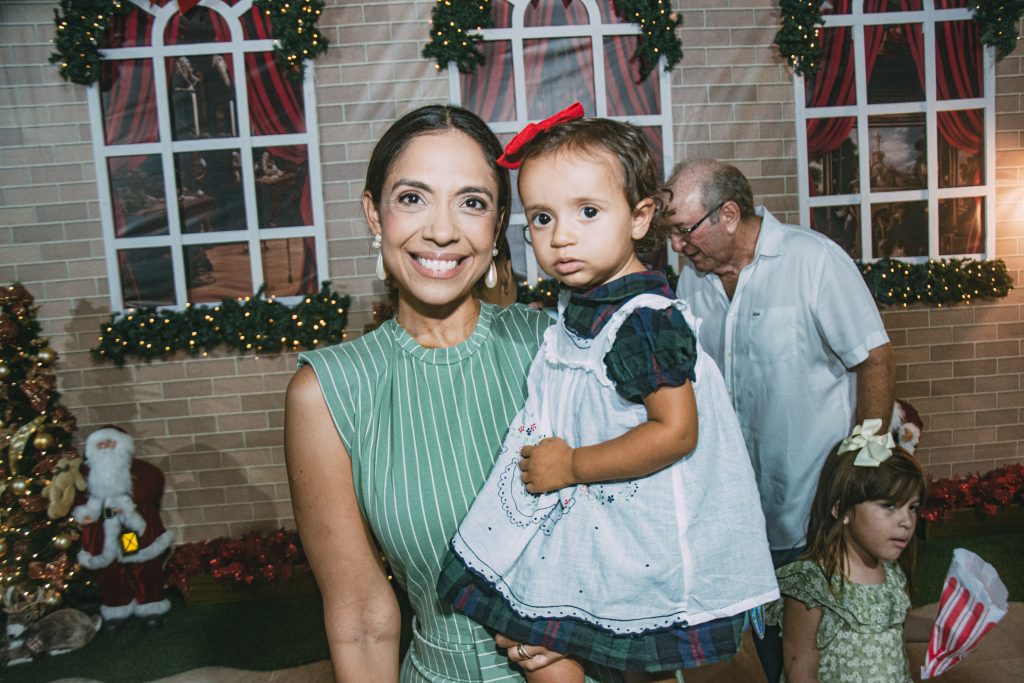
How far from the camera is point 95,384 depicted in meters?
4.70

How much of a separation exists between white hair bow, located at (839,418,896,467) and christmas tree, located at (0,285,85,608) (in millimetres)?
3665

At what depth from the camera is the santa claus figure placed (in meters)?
4.03

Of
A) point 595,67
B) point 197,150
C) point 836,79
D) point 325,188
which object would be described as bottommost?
point 325,188

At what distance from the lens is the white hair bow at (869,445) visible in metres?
2.29

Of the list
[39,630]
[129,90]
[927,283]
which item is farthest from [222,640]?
[927,283]

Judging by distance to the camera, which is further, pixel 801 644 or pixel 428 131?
pixel 801 644

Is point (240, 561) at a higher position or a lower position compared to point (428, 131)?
lower

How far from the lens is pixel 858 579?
7.51ft

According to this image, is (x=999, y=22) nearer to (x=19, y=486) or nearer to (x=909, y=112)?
(x=909, y=112)

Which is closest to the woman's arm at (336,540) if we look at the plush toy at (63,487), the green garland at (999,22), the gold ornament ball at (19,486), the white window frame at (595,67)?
the gold ornament ball at (19,486)

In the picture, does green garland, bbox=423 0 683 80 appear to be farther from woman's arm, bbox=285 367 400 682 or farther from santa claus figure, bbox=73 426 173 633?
woman's arm, bbox=285 367 400 682

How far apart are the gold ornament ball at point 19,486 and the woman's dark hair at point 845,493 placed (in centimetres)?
350

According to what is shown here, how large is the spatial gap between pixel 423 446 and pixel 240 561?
366cm

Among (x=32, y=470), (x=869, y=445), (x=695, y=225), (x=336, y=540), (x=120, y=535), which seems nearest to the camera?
(x=336, y=540)
